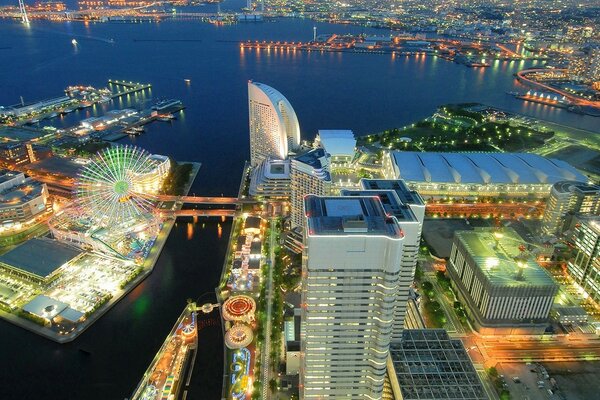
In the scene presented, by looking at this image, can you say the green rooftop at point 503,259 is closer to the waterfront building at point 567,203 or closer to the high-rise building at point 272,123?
the waterfront building at point 567,203

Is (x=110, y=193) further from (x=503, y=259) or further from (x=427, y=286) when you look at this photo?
(x=503, y=259)

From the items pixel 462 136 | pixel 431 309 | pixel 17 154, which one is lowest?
pixel 431 309

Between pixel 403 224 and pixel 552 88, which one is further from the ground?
pixel 403 224

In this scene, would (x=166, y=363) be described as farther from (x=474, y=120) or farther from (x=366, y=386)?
(x=474, y=120)

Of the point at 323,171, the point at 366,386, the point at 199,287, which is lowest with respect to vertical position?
the point at 199,287

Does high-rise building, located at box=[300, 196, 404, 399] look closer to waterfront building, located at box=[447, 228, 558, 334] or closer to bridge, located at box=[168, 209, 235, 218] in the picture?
waterfront building, located at box=[447, 228, 558, 334]

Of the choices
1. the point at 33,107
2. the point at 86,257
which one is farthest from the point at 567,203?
the point at 33,107

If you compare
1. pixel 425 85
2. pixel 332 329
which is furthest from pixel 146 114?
pixel 332 329

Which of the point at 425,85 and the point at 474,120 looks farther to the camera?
the point at 425,85
